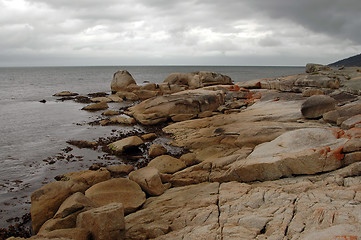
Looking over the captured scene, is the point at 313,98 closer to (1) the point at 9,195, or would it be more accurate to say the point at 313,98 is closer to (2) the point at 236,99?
(2) the point at 236,99

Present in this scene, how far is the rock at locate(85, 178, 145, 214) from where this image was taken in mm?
12148

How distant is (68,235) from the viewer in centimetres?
879

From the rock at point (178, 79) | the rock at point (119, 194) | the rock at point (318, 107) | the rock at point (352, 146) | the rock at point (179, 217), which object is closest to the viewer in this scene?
the rock at point (179, 217)

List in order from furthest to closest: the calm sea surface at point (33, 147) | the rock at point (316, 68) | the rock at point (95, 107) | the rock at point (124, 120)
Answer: the rock at point (316, 68), the rock at point (95, 107), the rock at point (124, 120), the calm sea surface at point (33, 147)

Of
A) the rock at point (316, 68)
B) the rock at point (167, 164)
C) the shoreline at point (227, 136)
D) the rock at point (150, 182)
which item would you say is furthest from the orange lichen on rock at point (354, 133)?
the rock at point (316, 68)

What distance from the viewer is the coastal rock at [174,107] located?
99.3ft

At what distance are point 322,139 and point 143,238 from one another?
954 centimetres

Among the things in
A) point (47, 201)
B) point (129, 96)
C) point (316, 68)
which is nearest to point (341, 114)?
point (47, 201)

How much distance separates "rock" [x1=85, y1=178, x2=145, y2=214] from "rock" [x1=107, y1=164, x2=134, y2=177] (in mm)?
4436

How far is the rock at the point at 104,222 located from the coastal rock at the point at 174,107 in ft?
67.7

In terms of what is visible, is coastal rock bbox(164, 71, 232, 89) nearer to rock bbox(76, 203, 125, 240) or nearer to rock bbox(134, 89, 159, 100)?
rock bbox(134, 89, 159, 100)

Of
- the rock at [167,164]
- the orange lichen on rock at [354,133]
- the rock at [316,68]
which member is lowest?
the rock at [167,164]

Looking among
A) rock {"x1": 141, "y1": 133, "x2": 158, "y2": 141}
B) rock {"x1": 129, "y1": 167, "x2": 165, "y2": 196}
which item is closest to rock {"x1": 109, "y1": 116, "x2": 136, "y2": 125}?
rock {"x1": 141, "y1": 133, "x2": 158, "y2": 141}

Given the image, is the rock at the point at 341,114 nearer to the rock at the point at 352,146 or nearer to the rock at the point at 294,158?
the rock at the point at 294,158
